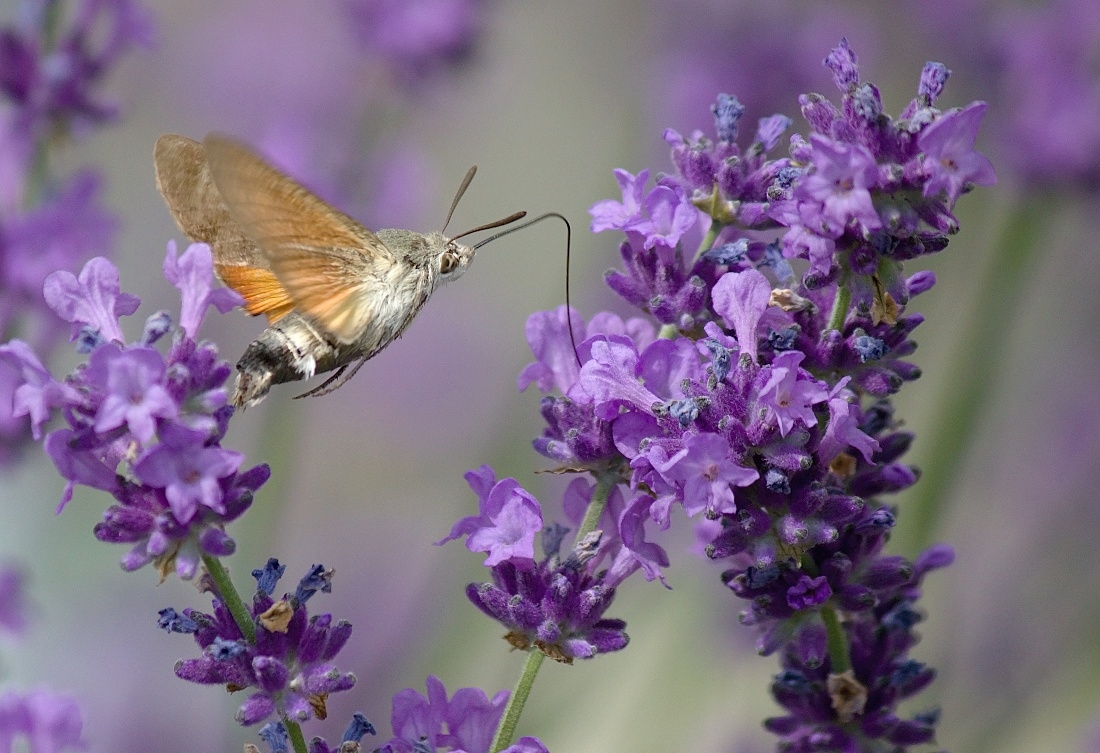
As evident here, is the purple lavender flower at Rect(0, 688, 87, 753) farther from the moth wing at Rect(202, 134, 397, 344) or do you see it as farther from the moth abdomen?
the moth wing at Rect(202, 134, 397, 344)

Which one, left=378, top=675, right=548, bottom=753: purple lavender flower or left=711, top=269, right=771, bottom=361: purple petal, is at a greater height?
left=711, top=269, right=771, bottom=361: purple petal

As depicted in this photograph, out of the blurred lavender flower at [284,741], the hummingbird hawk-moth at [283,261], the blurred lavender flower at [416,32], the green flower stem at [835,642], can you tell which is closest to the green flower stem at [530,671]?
the blurred lavender flower at [284,741]

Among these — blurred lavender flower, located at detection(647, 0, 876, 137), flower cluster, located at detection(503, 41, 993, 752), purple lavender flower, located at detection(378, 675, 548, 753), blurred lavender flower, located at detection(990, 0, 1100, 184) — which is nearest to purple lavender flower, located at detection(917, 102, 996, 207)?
flower cluster, located at detection(503, 41, 993, 752)

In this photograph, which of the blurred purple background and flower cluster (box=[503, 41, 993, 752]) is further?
the blurred purple background

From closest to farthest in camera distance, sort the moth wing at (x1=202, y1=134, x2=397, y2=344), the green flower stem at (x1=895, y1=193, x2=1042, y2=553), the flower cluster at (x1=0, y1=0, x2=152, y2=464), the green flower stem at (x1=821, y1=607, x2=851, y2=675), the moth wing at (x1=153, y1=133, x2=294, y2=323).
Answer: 1. the green flower stem at (x1=821, y1=607, x2=851, y2=675)
2. the moth wing at (x1=202, y1=134, x2=397, y2=344)
3. the moth wing at (x1=153, y1=133, x2=294, y2=323)
4. the flower cluster at (x1=0, y1=0, x2=152, y2=464)
5. the green flower stem at (x1=895, y1=193, x2=1042, y2=553)

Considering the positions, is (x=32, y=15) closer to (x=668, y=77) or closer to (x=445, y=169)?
(x=668, y=77)

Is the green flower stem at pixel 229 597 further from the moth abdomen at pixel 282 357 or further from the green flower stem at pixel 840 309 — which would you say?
the green flower stem at pixel 840 309

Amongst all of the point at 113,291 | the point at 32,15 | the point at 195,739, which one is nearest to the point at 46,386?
the point at 113,291
